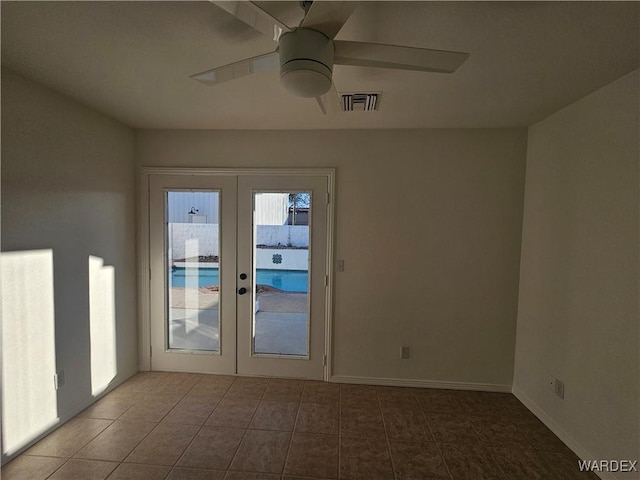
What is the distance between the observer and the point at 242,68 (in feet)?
4.53

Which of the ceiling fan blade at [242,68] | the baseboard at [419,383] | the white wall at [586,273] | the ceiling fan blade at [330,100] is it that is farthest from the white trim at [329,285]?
the white wall at [586,273]

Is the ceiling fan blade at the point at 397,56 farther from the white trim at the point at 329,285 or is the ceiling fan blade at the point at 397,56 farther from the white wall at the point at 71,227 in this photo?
the white wall at the point at 71,227

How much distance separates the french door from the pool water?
0.01 m

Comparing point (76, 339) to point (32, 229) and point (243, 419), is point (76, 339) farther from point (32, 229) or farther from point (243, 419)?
point (243, 419)

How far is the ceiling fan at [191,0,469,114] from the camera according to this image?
3.67 ft

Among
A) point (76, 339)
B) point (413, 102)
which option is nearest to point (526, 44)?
point (413, 102)

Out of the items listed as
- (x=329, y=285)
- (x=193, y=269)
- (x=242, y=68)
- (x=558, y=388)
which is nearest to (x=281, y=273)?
(x=329, y=285)

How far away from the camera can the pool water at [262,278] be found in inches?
124

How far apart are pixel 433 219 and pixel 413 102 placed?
111 cm

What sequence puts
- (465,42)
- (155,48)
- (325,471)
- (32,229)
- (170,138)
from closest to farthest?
1. (465,42)
2. (155,48)
3. (325,471)
4. (32,229)
5. (170,138)

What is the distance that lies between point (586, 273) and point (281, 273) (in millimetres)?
2449

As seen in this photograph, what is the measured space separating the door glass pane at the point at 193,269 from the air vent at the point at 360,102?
157cm

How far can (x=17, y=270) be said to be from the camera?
2008 millimetres

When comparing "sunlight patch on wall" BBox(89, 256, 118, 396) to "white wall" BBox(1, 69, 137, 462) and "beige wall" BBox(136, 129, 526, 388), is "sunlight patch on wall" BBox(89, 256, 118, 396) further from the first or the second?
"beige wall" BBox(136, 129, 526, 388)
